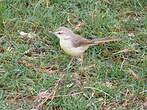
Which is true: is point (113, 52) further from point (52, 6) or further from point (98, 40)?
point (52, 6)

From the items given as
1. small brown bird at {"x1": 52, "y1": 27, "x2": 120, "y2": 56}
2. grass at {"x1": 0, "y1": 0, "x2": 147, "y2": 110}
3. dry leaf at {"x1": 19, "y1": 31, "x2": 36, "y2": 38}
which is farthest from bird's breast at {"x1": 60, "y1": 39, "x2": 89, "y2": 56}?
dry leaf at {"x1": 19, "y1": 31, "x2": 36, "y2": 38}

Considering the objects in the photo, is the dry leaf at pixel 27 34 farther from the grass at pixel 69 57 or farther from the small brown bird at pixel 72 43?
the small brown bird at pixel 72 43

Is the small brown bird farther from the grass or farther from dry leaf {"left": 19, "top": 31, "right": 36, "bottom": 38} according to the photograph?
dry leaf {"left": 19, "top": 31, "right": 36, "bottom": 38}

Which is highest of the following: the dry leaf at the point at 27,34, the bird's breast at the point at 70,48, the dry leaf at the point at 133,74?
the dry leaf at the point at 27,34

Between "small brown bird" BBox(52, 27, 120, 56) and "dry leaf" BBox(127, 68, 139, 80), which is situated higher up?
"small brown bird" BBox(52, 27, 120, 56)

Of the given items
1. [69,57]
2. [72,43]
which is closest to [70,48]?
[72,43]

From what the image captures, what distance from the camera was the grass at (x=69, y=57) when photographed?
5.87 meters

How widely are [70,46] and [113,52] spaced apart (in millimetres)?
866

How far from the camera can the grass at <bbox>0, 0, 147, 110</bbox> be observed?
5.87 meters

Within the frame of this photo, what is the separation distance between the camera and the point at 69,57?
22.1ft

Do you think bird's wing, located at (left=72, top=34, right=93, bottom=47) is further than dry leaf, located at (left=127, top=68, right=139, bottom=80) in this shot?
Yes

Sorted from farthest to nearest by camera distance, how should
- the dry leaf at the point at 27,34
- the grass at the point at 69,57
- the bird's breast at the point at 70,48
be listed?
the dry leaf at the point at 27,34 → the bird's breast at the point at 70,48 → the grass at the point at 69,57

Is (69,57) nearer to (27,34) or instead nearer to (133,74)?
(27,34)

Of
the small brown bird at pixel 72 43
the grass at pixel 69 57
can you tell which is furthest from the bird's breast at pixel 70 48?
the grass at pixel 69 57
